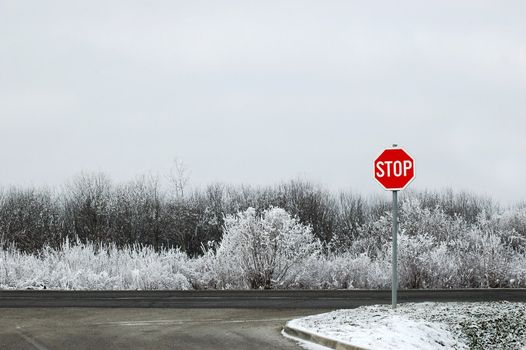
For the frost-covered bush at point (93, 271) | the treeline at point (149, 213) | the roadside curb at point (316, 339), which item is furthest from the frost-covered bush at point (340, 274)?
the treeline at point (149, 213)

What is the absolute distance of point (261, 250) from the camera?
2758cm

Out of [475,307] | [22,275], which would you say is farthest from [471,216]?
[475,307]

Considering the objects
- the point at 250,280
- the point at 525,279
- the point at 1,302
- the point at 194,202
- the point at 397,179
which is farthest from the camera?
the point at 194,202

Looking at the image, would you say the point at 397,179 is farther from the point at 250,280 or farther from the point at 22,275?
the point at 22,275

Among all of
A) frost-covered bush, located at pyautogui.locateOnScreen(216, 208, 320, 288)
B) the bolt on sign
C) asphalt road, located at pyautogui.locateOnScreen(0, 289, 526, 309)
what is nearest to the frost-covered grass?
frost-covered bush, located at pyautogui.locateOnScreen(216, 208, 320, 288)

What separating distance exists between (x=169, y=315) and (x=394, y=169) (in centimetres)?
646

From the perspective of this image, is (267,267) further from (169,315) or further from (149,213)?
(149,213)

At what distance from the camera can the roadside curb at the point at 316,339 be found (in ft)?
35.4

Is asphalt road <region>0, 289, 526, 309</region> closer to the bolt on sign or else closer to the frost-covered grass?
the frost-covered grass

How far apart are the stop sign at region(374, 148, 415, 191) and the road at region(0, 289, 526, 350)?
370 centimetres

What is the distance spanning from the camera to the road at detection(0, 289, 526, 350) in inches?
466

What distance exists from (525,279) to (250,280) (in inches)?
465

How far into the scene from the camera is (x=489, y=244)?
101 feet

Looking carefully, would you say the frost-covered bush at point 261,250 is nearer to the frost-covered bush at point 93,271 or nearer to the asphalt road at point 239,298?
the frost-covered bush at point 93,271
